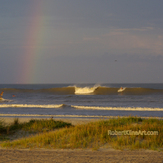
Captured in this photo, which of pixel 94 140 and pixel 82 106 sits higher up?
pixel 82 106

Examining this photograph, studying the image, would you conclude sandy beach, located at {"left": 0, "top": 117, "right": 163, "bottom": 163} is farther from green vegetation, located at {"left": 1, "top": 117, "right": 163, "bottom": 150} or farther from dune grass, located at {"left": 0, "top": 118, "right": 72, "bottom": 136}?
dune grass, located at {"left": 0, "top": 118, "right": 72, "bottom": 136}

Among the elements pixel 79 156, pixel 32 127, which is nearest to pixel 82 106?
pixel 32 127

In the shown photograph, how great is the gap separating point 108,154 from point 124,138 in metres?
1.54

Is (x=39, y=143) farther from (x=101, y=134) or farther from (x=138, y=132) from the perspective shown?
(x=138, y=132)

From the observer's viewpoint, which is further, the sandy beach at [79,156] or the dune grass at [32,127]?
the dune grass at [32,127]

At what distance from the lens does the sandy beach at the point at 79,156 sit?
6023 mm

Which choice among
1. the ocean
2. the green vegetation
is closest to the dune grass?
the green vegetation

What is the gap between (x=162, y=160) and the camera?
602cm

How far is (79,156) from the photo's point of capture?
6.44 meters

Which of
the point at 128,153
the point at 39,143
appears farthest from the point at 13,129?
the point at 128,153

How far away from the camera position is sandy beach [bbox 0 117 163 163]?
6.02 meters

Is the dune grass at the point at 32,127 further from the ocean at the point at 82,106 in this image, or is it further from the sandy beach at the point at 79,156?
the ocean at the point at 82,106

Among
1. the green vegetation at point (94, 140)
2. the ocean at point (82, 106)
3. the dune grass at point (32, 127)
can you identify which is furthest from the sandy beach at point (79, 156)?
the ocean at point (82, 106)

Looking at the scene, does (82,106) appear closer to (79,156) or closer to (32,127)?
(32,127)
